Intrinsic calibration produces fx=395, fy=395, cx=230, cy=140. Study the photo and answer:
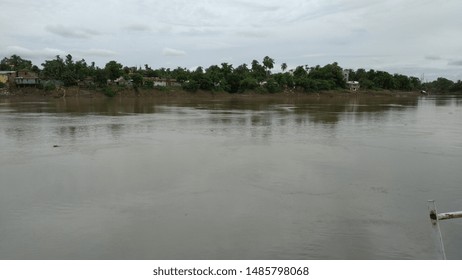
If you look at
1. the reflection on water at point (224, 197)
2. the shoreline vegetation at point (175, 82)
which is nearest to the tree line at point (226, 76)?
the shoreline vegetation at point (175, 82)

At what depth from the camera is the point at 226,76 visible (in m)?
63.6

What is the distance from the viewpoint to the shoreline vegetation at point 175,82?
51.3 meters

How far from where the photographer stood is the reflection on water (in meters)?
5.73

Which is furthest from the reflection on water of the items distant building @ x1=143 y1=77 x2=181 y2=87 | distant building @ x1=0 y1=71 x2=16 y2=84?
distant building @ x1=143 y1=77 x2=181 y2=87

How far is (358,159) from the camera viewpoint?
466 inches

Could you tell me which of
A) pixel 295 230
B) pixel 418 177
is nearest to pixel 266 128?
pixel 418 177

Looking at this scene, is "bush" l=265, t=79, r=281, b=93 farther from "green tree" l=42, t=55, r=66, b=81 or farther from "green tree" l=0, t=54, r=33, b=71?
"green tree" l=0, t=54, r=33, b=71

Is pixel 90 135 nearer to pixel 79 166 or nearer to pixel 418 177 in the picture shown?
pixel 79 166

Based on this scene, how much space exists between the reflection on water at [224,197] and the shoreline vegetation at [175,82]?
39.3 metres

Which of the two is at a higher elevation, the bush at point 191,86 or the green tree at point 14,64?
the green tree at point 14,64

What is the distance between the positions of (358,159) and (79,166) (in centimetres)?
803

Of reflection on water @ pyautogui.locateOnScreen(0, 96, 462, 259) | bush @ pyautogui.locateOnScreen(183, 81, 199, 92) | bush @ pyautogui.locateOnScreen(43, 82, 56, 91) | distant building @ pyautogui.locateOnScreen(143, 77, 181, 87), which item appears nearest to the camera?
reflection on water @ pyautogui.locateOnScreen(0, 96, 462, 259)

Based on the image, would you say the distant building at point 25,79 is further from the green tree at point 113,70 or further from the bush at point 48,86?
the green tree at point 113,70

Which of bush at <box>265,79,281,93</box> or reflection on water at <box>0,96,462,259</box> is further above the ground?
bush at <box>265,79,281,93</box>
